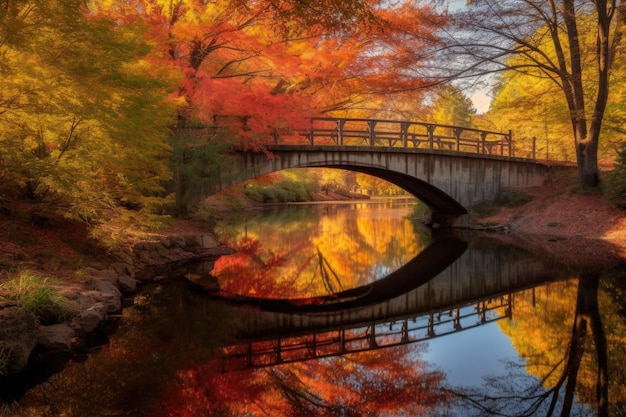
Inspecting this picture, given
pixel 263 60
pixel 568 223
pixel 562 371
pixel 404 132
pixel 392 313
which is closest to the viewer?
pixel 562 371

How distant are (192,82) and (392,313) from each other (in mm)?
10745

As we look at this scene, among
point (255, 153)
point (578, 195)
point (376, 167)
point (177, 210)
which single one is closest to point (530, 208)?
point (578, 195)

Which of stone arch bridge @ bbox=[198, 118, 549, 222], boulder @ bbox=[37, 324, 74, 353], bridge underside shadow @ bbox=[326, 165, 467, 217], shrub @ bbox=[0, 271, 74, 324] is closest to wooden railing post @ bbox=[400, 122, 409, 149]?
stone arch bridge @ bbox=[198, 118, 549, 222]

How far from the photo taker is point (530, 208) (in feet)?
68.4

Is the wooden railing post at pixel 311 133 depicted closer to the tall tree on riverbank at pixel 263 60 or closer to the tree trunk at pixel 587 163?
the tall tree on riverbank at pixel 263 60

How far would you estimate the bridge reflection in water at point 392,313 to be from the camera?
7145 millimetres

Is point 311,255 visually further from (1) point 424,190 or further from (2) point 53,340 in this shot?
(2) point 53,340

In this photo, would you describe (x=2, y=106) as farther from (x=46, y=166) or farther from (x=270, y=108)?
(x=270, y=108)

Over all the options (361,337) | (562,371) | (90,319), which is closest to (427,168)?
(361,337)

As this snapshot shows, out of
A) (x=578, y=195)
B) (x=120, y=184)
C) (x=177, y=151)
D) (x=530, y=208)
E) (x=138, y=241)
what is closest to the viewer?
(x=120, y=184)

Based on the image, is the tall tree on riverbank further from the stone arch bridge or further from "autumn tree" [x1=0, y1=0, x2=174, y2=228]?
"autumn tree" [x1=0, y1=0, x2=174, y2=228]

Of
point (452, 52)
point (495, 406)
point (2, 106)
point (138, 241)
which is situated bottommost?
point (495, 406)

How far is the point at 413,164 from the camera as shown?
20828mm

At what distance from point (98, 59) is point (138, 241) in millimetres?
5933
